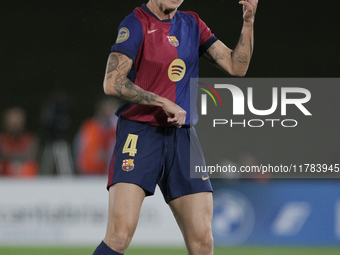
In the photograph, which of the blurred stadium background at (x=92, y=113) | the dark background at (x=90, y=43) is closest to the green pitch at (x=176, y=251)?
the blurred stadium background at (x=92, y=113)

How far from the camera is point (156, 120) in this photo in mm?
2594

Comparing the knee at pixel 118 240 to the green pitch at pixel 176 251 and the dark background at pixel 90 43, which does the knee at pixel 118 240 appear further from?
the dark background at pixel 90 43

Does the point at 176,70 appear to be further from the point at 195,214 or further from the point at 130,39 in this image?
the point at 195,214

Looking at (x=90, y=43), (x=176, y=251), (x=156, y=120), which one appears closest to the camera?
(x=156, y=120)

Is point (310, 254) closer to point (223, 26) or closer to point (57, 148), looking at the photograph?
point (57, 148)

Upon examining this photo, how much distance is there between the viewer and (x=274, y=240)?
17.0ft

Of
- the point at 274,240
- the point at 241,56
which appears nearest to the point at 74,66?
the point at 274,240

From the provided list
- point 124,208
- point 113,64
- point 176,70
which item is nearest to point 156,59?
point 176,70

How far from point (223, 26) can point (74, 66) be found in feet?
9.83

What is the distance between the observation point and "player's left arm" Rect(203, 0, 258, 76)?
2.77 metres

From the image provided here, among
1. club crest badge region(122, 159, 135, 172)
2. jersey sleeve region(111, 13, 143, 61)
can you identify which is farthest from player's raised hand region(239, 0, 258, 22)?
club crest badge region(122, 159, 135, 172)

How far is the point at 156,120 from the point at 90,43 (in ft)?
23.9

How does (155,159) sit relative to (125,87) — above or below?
below

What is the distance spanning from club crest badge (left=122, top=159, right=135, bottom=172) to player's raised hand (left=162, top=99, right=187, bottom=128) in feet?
1.01
